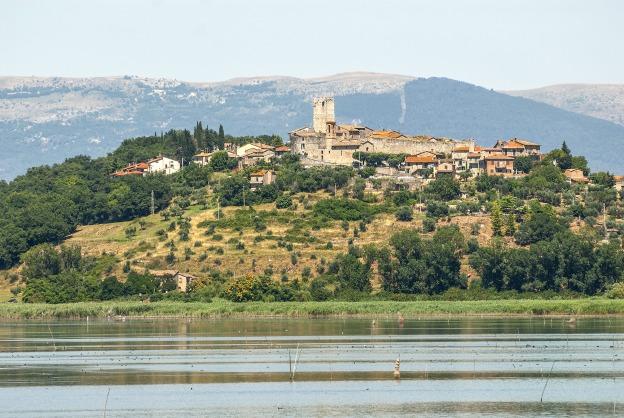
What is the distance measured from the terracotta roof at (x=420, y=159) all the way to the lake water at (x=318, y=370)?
5871cm

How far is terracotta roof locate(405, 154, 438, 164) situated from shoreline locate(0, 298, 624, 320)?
4583cm

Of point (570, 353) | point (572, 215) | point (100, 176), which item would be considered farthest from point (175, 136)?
point (570, 353)

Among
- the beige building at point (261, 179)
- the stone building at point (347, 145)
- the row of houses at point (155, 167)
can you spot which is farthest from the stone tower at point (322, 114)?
the beige building at point (261, 179)

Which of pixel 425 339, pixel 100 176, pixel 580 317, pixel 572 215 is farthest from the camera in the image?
pixel 100 176

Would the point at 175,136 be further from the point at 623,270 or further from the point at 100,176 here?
the point at 623,270

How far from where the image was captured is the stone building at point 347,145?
163m

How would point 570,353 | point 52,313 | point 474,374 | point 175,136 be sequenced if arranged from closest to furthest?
point 474,374 → point 570,353 → point 52,313 → point 175,136

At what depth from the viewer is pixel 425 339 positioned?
281 ft

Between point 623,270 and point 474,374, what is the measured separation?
5431cm

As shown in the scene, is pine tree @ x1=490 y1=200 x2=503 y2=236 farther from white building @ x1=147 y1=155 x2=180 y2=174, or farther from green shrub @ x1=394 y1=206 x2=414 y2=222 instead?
white building @ x1=147 y1=155 x2=180 y2=174

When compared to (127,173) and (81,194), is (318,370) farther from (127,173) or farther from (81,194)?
(127,173)

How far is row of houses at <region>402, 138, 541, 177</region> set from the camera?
15638 centimetres

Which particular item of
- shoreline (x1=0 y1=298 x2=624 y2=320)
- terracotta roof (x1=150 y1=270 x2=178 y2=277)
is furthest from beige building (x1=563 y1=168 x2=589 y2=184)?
terracotta roof (x1=150 y1=270 x2=178 y2=277)

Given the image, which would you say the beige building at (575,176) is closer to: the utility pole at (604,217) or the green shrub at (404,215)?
the utility pole at (604,217)
